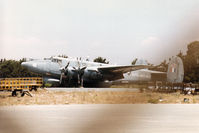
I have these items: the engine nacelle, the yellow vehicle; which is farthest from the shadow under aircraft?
the yellow vehicle

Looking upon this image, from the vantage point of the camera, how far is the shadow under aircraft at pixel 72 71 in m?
28.0

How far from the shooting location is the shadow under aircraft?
1102 inches

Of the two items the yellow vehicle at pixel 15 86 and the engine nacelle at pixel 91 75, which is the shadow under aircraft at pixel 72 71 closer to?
the engine nacelle at pixel 91 75

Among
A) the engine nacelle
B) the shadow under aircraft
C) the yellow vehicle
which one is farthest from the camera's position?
the engine nacelle

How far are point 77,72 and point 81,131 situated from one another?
27.8 meters

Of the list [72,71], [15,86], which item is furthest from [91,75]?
[15,86]

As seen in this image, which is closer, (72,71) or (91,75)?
(72,71)

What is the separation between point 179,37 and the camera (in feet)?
4.27

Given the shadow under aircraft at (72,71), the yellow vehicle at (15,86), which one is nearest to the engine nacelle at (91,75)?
the shadow under aircraft at (72,71)

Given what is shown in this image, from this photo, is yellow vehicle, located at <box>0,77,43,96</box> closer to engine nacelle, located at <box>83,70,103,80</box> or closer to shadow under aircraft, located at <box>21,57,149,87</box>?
shadow under aircraft, located at <box>21,57,149,87</box>

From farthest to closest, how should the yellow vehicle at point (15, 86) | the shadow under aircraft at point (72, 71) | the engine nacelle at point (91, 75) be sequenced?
the engine nacelle at point (91, 75)
the shadow under aircraft at point (72, 71)
the yellow vehicle at point (15, 86)

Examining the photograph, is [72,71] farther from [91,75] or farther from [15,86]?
[15,86]

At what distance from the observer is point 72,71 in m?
29.3

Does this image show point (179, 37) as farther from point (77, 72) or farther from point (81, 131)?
point (77, 72)
